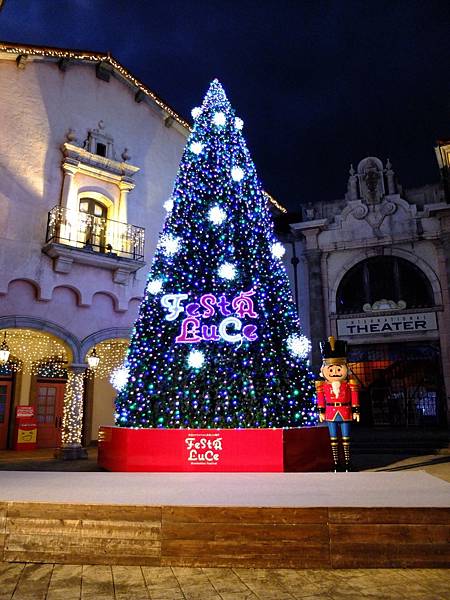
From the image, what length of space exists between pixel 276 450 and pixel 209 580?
3.85 m

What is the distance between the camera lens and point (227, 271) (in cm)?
813

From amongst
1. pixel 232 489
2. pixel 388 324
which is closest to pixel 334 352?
pixel 232 489

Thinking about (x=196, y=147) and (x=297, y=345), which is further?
(x=196, y=147)

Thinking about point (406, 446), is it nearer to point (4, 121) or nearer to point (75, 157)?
point (75, 157)

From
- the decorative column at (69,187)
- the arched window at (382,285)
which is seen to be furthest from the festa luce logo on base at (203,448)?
the arched window at (382,285)

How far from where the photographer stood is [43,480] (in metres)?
5.13

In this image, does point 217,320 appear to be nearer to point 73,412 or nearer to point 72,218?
point 73,412

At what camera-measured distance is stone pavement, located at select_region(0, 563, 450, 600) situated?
2.97 meters

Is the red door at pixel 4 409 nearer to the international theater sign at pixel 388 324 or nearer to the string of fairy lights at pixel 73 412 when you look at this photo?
the string of fairy lights at pixel 73 412

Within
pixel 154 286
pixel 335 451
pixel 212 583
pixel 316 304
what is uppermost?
pixel 316 304

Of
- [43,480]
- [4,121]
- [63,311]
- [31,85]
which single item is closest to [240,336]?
[43,480]

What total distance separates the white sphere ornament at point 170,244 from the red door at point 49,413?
831 centimetres

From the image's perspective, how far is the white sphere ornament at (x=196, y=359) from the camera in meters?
7.66

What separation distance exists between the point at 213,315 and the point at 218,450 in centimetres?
224
